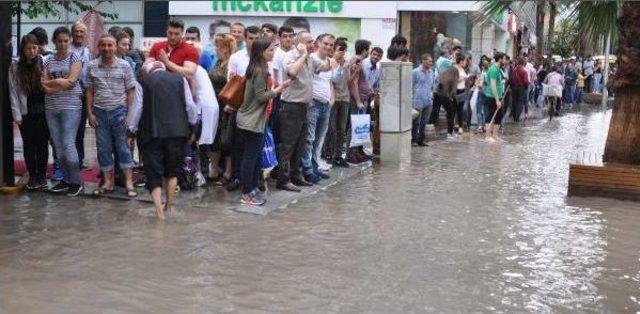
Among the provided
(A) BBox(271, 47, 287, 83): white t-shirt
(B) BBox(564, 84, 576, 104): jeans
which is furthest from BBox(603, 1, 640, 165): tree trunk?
(B) BBox(564, 84, 576, 104): jeans

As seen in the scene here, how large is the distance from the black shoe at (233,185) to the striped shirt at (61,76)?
1.89 metres

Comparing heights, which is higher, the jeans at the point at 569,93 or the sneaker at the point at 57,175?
the jeans at the point at 569,93

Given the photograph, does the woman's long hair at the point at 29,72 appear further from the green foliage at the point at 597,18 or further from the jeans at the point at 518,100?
the jeans at the point at 518,100

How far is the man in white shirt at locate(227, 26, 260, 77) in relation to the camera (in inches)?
319

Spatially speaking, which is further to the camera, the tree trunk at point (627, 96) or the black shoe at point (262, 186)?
the tree trunk at point (627, 96)

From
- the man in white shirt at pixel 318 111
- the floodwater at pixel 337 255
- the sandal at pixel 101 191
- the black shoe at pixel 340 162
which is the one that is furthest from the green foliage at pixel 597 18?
the sandal at pixel 101 191

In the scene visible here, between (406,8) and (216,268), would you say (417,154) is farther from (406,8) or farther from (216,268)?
(406,8)

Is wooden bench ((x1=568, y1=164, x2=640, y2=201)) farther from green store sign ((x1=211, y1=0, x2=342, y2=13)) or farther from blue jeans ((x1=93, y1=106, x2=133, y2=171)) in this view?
green store sign ((x1=211, y1=0, x2=342, y2=13))

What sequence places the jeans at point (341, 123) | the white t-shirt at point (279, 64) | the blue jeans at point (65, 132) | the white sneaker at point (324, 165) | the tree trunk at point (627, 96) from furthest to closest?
1. the jeans at point (341, 123)
2. the white sneaker at point (324, 165)
3. the tree trunk at point (627, 96)
4. the white t-shirt at point (279, 64)
5. the blue jeans at point (65, 132)

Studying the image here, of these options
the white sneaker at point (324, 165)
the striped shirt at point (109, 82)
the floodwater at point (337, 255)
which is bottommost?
the floodwater at point (337, 255)

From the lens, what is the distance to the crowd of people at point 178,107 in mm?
7328

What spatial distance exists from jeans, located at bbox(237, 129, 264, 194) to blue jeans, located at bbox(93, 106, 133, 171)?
1238mm

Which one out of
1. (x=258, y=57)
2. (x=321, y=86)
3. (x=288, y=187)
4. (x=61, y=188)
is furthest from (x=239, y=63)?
(x=61, y=188)

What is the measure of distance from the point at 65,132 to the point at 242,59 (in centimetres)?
198
